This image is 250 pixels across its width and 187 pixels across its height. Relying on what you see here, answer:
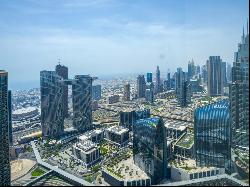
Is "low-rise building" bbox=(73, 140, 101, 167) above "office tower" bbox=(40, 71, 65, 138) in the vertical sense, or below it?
below

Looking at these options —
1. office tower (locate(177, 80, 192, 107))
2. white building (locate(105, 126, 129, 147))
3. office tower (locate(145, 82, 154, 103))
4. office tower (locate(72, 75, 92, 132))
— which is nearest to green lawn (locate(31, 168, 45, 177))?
white building (locate(105, 126, 129, 147))

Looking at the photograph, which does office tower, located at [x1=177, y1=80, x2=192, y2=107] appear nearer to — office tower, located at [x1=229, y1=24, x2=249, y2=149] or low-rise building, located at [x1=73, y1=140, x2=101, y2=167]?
office tower, located at [x1=229, y1=24, x2=249, y2=149]

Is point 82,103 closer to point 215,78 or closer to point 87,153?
point 87,153

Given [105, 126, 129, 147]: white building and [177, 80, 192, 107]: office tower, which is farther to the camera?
[177, 80, 192, 107]: office tower

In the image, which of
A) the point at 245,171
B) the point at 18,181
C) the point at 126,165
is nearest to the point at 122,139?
the point at 126,165

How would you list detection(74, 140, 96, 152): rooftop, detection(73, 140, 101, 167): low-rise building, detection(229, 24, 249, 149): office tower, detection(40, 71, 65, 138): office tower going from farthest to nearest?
detection(40, 71, 65, 138): office tower < detection(74, 140, 96, 152): rooftop < detection(73, 140, 101, 167): low-rise building < detection(229, 24, 249, 149): office tower

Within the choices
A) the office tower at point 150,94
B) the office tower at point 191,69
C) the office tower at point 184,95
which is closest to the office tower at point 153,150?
the office tower at point 184,95

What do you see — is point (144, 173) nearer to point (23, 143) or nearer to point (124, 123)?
point (124, 123)
